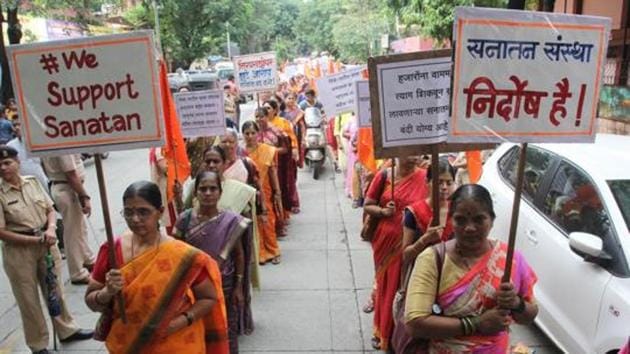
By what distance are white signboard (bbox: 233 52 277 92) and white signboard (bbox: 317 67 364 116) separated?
123 inches

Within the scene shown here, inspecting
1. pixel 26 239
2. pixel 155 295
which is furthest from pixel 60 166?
pixel 155 295

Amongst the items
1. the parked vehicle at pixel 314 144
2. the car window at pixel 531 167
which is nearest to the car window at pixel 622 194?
the car window at pixel 531 167

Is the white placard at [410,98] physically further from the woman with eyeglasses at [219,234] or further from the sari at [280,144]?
the sari at [280,144]

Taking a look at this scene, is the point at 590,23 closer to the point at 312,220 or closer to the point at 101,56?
the point at 101,56

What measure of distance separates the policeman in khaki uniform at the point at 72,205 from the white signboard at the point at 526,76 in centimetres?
427

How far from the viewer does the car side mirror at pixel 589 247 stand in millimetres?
3412

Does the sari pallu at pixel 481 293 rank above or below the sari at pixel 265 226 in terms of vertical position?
above

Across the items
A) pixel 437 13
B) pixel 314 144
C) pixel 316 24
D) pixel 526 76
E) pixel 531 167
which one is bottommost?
pixel 314 144

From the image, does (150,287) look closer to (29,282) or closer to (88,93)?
(88,93)

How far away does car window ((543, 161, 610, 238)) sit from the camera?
3.74 meters

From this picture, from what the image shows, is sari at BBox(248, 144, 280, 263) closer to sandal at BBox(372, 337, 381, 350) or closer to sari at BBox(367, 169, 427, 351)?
sandal at BBox(372, 337, 381, 350)

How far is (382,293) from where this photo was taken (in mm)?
4379

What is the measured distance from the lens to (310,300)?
550 cm

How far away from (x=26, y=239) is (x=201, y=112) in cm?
217
